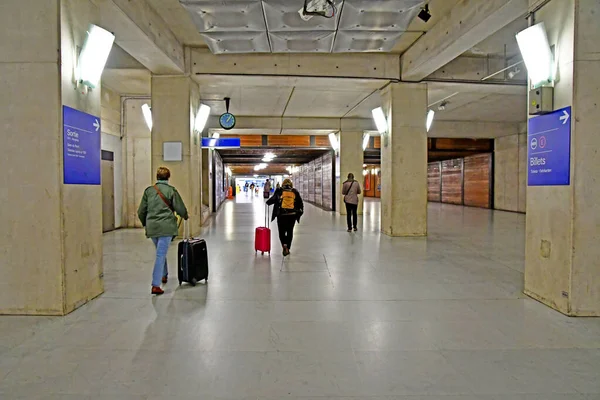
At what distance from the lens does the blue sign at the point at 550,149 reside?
3.94 m

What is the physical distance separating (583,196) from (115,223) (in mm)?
10539

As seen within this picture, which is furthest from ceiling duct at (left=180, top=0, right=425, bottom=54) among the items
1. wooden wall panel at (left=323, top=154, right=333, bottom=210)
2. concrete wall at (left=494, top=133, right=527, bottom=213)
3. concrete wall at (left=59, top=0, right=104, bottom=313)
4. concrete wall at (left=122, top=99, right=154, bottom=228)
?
concrete wall at (left=494, top=133, right=527, bottom=213)

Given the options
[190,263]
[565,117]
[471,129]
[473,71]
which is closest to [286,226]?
[190,263]

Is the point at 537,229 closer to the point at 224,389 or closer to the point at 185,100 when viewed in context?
the point at 224,389

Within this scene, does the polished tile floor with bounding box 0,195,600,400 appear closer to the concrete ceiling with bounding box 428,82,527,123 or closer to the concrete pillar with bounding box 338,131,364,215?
the concrete ceiling with bounding box 428,82,527,123

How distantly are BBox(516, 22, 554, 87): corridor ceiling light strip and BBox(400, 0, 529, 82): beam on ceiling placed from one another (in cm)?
112

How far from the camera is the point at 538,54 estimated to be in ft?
13.9

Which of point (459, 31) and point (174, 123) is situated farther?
point (174, 123)

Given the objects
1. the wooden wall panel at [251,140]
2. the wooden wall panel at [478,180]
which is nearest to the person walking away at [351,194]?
the wooden wall panel at [251,140]

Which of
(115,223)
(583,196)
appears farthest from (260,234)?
(115,223)

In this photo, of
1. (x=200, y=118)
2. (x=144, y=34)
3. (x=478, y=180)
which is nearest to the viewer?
(x=144, y=34)

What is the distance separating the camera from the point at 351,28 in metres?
6.12

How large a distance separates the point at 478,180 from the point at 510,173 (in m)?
3.22

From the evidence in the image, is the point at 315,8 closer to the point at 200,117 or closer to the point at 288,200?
the point at 288,200
